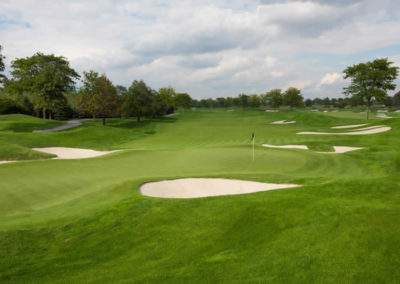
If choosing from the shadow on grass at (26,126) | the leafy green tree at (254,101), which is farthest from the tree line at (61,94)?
the leafy green tree at (254,101)

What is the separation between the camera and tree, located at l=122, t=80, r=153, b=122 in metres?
60.1

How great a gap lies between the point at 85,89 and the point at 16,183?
4187cm

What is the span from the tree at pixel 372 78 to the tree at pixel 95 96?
42898 mm

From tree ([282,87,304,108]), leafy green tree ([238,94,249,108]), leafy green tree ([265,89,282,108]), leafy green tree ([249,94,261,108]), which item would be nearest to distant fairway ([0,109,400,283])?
tree ([282,87,304,108])

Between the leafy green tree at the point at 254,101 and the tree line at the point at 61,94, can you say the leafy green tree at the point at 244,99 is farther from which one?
the tree line at the point at 61,94

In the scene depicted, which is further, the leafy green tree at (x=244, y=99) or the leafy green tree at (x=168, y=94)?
the leafy green tree at (x=244, y=99)

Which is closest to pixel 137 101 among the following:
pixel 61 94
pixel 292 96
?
pixel 61 94

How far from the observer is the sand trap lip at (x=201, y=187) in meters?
10.7

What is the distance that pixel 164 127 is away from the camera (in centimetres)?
5616

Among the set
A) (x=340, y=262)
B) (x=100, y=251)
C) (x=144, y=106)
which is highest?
(x=144, y=106)

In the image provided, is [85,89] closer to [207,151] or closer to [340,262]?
[207,151]

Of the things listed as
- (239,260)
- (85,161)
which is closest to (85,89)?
(85,161)

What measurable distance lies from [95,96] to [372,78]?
4859 centimetres

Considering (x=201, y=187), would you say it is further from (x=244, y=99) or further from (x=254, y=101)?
(x=254, y=101)
